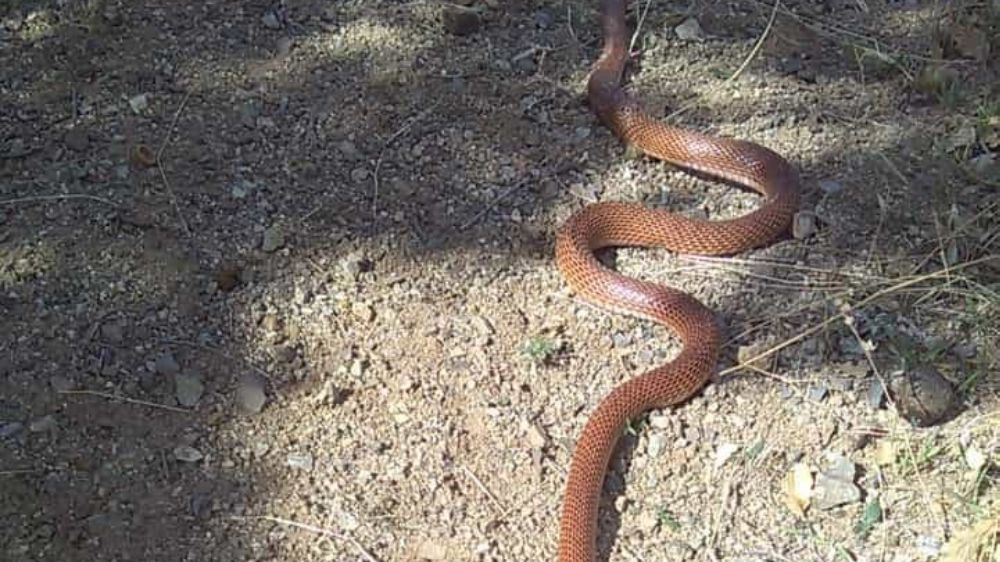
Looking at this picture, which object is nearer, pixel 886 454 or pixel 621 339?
pixel 886 454

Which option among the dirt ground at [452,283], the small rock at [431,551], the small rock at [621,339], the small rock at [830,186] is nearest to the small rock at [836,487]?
the dirt ground at [452,283]

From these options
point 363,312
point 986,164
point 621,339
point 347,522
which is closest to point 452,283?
point 363,312

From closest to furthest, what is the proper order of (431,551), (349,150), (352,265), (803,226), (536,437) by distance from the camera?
(431,551), (536,437), (352,265), (803,226), (349,150)

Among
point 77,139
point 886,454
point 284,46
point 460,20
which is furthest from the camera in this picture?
point 460,20

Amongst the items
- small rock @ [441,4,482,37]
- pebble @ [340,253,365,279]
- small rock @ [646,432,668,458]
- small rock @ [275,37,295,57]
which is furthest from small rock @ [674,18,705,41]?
small rock @ [646,432,668,458]

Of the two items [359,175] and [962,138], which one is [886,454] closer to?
[962,138]

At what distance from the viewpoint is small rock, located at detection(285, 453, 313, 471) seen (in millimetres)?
4250

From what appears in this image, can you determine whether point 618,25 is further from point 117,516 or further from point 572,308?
point 117,516

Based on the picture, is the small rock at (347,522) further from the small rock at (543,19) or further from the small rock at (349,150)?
the small rock at (543,19)

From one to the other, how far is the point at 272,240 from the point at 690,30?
2468mm

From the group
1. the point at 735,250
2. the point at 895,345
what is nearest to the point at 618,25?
the point at 735,250

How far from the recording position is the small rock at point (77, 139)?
17.3 feet

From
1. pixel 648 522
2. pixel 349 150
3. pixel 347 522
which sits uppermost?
pixel 349 150

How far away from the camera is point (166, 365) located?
14.7 ft
